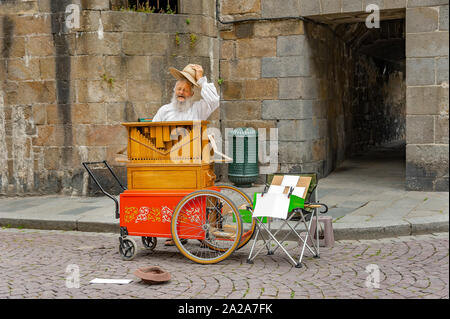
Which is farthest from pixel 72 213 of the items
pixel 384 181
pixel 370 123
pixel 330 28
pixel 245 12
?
pixel 370 123

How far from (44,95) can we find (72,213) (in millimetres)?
2611

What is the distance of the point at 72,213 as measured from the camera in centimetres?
786

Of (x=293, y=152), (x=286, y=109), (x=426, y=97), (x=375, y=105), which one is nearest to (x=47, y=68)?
(x=286, y=109)

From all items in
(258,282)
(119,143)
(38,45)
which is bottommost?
(258,282)

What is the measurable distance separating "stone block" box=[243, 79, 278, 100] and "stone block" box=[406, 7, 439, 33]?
2.40 meters

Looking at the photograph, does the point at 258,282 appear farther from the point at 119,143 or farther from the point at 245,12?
the point at 245,12

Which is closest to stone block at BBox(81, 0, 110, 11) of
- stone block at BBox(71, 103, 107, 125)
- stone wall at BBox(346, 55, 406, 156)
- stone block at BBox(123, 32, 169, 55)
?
stone block at BBox(123, 32, 169, 55)

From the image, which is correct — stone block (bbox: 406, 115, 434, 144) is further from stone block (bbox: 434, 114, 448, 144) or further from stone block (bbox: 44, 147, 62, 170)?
stone block (bbox: 44, 147, 62, 170)

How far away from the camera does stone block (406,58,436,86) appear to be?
8594 millimetres

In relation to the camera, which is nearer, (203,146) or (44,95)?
(203,146)

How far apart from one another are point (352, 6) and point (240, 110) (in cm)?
260

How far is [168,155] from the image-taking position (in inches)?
227

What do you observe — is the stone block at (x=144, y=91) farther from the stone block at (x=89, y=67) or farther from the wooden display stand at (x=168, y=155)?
the wooden display stand at (x=168, y=155)

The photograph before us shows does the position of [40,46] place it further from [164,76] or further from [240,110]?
[240,110]
